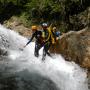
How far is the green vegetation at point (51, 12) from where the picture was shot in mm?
17984

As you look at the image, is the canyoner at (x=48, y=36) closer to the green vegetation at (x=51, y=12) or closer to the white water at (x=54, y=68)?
the white water at (x=54, y=68)

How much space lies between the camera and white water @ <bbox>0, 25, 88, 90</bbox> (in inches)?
506

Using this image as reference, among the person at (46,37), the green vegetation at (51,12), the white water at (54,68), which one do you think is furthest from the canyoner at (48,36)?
the green vegetation at (51,12)

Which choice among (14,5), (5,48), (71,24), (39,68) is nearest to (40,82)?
(39,68)

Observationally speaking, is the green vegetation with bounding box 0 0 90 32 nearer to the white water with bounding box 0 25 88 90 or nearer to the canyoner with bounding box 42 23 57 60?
the white water with bounding box 0 25 88 90

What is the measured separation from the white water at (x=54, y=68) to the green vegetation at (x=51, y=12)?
2.83 m

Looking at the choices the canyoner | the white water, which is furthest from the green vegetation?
the canyoner

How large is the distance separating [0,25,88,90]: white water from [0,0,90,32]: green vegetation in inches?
111

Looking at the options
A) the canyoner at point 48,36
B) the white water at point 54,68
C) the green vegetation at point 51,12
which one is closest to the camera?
the white water at point 54,68

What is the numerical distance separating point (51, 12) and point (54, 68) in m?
5.65

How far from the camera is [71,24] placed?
18234mm

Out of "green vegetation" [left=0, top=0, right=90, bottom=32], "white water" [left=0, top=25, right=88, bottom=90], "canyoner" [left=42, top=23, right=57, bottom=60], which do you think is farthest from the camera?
"green vegetation" [left=0, top=0, right=90, bottom=32]

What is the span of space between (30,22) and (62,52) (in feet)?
21.1

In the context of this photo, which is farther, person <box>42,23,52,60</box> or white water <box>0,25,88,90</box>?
person <box>42,23,52,60</box>
